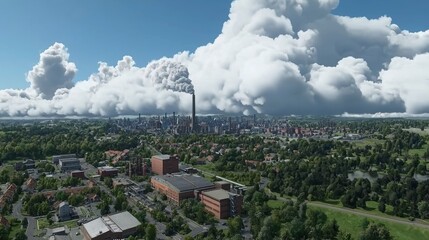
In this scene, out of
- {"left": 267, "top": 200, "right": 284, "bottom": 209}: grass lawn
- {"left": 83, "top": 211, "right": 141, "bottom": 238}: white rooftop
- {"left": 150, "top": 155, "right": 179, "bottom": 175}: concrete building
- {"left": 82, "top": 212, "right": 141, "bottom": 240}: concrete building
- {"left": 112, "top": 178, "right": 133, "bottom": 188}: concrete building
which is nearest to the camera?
{"left": 82, "top": 212, "right": 141, "bottom": 240}: concrete building

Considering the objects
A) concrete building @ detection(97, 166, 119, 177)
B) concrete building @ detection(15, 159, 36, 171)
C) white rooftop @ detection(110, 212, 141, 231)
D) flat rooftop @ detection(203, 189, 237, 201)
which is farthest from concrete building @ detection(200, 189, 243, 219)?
concrete building @ detection(15, 159, 36, 171)

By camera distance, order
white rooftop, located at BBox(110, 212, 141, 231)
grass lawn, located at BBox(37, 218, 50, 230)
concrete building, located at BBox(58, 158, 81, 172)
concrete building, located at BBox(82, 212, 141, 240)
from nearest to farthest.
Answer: concrete building, located at BBox(82, 212, 141, 240) < white rooftop, located at BBox(110, 212, 141, 231) < grass lawn, located at BBox(37, 218, 50, 230) < concrete building, located at BBox(58, 158, 81, 172)

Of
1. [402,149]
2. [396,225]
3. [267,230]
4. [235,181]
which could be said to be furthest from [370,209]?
[402,149]

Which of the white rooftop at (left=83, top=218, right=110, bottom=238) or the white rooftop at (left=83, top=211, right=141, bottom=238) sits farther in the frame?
the white rooftop at (left=83, top=211, right=141, bottom=238)

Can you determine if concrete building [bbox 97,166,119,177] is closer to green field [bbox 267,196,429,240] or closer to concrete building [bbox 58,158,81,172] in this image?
concrete building [bbox 58,158,81,172]

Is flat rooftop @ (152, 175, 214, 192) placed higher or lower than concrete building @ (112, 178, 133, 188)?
higher

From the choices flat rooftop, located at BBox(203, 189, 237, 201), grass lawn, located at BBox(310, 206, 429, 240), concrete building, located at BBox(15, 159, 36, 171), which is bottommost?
grass lawn, located at BBox(310, 206, 429, 240)

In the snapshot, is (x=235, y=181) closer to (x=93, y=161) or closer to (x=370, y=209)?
(x=370, y=209)
